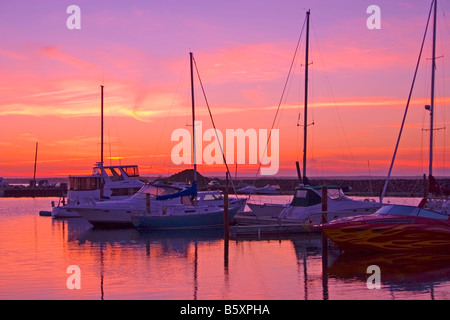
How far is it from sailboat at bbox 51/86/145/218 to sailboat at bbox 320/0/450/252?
75.4 ft

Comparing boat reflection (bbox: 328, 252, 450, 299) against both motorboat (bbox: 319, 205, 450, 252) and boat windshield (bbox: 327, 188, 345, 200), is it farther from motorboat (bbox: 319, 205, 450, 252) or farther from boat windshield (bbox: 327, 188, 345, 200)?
boat windshield (bbox: 327, 188, 345, 200)

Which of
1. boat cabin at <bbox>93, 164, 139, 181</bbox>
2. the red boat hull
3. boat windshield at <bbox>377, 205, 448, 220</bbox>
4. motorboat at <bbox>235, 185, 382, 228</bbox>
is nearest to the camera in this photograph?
the red boat hull

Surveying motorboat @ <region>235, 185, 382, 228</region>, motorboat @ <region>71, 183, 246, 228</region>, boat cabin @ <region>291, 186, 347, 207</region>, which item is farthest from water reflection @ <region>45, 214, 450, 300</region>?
motorboat @ <region>71, 183, 246, 228</region>

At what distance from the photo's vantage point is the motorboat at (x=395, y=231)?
24.4m

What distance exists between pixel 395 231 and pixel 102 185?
24.7 metres

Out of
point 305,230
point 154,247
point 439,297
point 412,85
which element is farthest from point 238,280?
point 412,85

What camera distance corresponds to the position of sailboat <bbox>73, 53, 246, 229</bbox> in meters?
34.9

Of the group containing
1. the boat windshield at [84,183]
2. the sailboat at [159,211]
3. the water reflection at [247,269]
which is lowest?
the water reflection at [247,269]

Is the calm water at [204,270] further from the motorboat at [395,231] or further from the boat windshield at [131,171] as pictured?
the boat windshield at [131,171]

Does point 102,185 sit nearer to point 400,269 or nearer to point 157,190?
point 157,190

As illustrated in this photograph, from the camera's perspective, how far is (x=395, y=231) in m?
24.5

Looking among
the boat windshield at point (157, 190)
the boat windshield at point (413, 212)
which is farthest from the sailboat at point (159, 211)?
the boat windshield at point (413, 212)

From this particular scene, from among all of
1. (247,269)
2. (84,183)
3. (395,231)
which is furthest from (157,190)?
(395,231)

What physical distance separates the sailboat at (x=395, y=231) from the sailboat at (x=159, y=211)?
37.7ft
